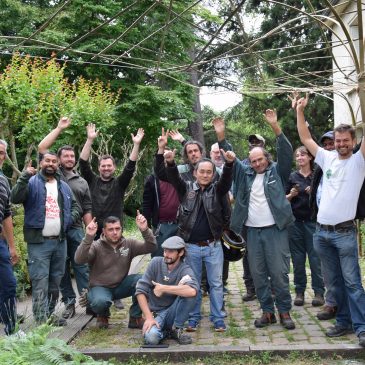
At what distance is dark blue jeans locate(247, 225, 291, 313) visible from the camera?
5430 millimetres

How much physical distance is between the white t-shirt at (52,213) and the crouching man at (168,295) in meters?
1.08

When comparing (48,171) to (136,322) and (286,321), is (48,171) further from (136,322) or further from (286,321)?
(286,321)

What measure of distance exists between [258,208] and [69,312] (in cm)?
250

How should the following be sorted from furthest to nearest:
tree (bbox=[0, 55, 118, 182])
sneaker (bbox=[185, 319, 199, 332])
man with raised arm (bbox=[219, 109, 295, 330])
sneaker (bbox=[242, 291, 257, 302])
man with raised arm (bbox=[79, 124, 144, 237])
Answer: tree (bbox=[0, 55, 118, 182]) → sneaker (bbox=[242, 291, 257, 302]) → man with raised arm (bbox=[79, 124, 144, 237]) → sneaker (bbox=[185, 319, 199, 332]) → man with raised arm (bbox=[219, 109, 295, 330])

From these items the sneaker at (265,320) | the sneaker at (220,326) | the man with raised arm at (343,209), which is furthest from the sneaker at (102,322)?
the man with raised arm at (343,209)

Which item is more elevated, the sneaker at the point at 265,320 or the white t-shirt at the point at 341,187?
the white t-shirt at the point at 341,187

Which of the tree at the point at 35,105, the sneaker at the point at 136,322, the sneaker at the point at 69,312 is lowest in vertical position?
the sneaker at the point at 136,322

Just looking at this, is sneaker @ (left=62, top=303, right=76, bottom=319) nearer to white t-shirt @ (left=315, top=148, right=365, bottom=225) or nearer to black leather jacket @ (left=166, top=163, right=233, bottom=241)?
black leather jacket @ (left=166, top=163, right=233, bottom=241)

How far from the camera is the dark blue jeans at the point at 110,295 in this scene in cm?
557

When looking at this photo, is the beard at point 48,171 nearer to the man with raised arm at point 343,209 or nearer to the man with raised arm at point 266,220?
the man with raised arm at point 266,220

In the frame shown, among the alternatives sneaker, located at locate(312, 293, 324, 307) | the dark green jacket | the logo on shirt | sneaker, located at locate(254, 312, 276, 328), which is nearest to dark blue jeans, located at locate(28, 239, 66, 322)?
the logo on shirt

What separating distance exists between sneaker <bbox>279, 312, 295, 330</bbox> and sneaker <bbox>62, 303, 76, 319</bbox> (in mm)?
2371

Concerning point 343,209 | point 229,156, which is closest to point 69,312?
point 229,156

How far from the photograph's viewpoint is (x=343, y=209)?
4.78m
